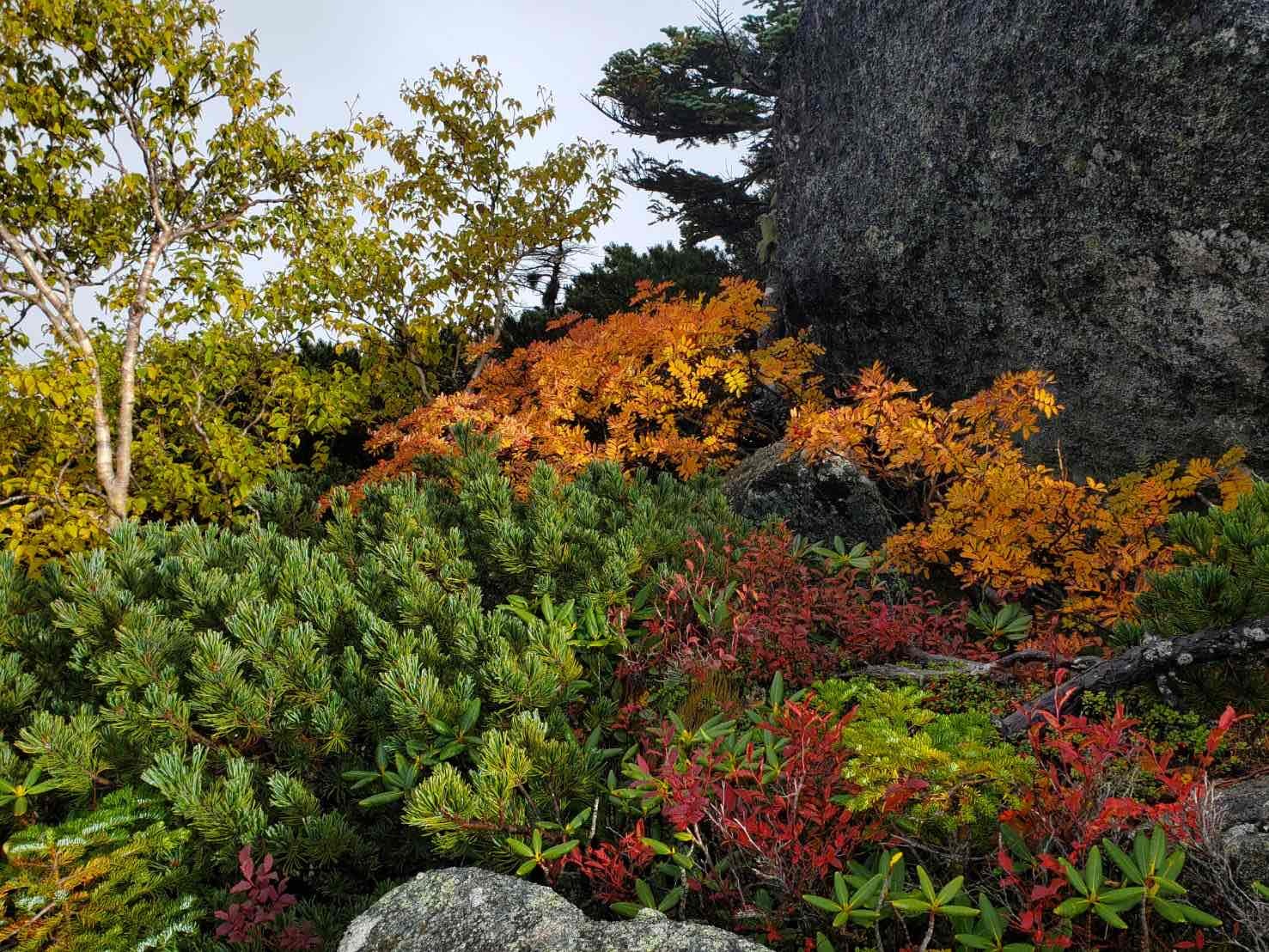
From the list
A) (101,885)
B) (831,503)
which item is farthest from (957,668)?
(101,885)

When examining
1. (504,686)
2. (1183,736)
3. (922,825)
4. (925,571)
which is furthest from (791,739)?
(925,571)

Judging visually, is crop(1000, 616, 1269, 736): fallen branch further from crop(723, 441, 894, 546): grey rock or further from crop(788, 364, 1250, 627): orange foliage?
crop(723, 441, 894, 546): grey rock

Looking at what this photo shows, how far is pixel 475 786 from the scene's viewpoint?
2.53 m

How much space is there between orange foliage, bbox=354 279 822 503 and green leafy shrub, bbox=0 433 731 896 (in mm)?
2690

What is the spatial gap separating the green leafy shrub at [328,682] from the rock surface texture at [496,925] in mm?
235

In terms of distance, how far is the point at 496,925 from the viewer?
6.59ft

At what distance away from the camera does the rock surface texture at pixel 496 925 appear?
1.88 metres

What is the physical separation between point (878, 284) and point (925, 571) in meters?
2.66

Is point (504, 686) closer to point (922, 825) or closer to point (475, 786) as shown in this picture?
point (475, 786)

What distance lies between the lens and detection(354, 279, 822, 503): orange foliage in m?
6.87

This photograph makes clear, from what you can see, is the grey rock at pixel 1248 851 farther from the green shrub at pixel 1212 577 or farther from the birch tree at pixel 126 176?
the birch tree at pixel 126 176

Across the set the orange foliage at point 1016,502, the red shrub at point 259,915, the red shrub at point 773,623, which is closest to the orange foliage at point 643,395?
the orange foliage at point 1016,502

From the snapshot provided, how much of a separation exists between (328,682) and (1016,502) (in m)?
4.10

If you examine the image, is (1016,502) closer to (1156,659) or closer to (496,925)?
(1156,659)
